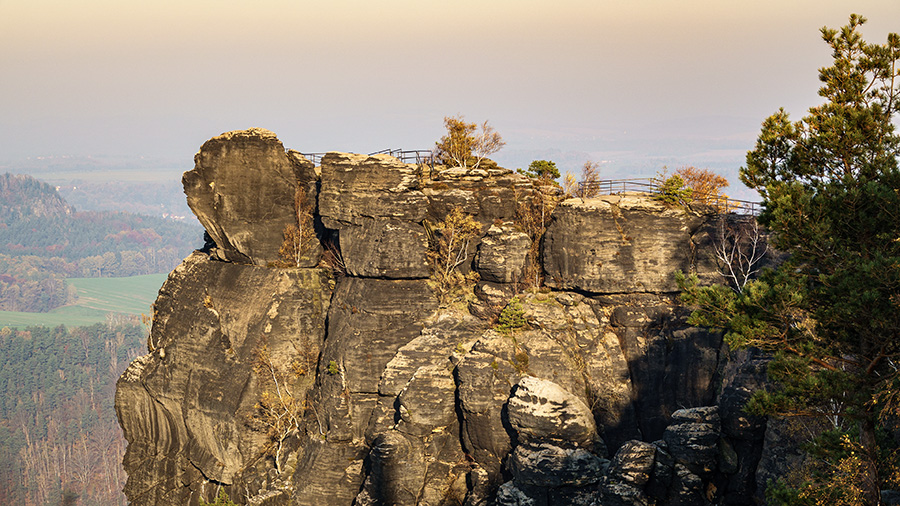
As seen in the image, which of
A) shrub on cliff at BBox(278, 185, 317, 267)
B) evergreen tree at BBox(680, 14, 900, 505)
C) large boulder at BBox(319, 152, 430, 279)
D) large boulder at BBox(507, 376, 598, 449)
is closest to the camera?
evergreen tree at BBox(680, 14, 900, 505)

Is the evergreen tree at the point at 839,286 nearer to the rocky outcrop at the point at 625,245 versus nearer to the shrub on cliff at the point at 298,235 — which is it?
the rocky outcrop at the point at 625,245

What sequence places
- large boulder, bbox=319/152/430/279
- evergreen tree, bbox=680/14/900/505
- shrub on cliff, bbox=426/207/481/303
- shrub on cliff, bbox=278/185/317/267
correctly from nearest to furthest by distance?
evergreen tree, bbox=680/14/900/505, large boulder, bbox=319/152/430/279, shrub on cliff, bbox=426/207/481/303, shrub on cliff, bbox=278/185/317/267

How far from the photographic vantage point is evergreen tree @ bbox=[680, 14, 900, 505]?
16.5 m

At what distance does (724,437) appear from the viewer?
26.1 m

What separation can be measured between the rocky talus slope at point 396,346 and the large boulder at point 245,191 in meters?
0.09

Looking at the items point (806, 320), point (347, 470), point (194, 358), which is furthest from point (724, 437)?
point (194, 358)

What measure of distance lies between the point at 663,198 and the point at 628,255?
323 centimetres

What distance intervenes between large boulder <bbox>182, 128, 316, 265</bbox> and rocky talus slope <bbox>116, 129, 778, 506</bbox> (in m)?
0.09

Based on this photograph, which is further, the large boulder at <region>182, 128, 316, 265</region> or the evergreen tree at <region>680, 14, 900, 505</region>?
the large boulder at <region>182, 128, 316, 265</region>

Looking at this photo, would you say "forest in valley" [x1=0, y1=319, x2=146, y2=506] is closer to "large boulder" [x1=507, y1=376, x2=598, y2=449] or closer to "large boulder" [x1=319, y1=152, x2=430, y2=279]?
"large boulder" [x1=319, y1=152, x2=430, y2=279]

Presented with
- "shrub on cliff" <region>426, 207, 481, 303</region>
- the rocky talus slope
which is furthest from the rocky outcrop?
"shrub on cliff" <region>426, 207, 481, 303</region>

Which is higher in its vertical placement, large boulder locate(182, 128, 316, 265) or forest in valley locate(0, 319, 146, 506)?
large boulder locate(182, 128, 316, 265)

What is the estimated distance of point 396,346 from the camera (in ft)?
Answer: 104

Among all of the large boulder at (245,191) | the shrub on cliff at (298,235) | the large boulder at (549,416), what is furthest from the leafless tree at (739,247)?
the large boulder at (245,191)
